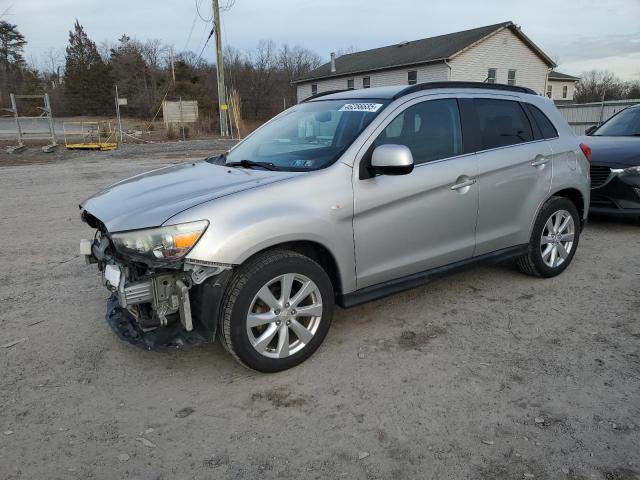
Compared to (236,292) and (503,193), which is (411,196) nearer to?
(503,193)

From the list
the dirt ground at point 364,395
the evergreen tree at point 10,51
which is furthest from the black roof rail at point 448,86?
the evergreen tree at point 10,51

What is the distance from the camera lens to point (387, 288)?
369 centimetres

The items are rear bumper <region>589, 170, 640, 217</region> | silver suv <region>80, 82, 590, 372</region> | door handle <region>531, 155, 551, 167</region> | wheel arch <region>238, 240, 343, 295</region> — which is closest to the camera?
silver suv <region>80, 82, 590, 372</region>

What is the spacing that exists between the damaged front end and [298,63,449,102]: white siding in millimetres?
27955

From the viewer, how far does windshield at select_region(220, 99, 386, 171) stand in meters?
3.62

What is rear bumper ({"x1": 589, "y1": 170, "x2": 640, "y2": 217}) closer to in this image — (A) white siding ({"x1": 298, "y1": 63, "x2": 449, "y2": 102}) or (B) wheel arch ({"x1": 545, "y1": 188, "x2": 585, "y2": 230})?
(B) wheel arch ({"x1": 545, "y1": 188, "x2": 585, "y2": 230})

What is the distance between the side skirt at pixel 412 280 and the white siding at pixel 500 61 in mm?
29279

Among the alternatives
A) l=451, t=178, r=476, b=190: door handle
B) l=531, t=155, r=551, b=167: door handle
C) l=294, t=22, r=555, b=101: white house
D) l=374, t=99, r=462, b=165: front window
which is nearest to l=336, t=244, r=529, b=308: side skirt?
l=451, t=178, r=476, b=190: door handle

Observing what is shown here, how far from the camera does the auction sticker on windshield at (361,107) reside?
376 centimetres

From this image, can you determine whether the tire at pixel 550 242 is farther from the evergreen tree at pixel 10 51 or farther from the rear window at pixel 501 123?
the evergreen tree at pixel 10 51

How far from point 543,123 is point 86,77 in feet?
194

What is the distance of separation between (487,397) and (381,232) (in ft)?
4.19

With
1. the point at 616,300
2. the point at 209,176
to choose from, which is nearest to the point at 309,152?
the point at 209,176

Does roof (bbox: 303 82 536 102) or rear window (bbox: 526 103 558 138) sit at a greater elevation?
roof (bbox: 303 82 536 102)
